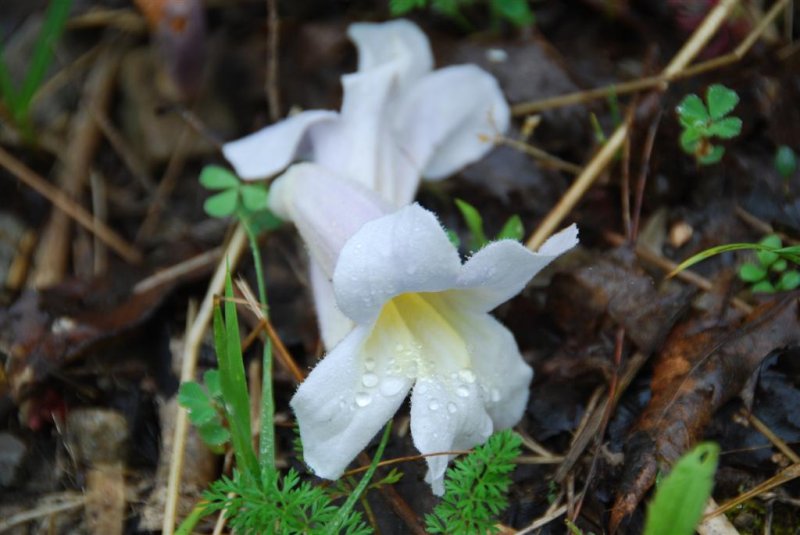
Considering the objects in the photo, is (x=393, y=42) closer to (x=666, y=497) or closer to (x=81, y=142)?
(x=81, y=142)

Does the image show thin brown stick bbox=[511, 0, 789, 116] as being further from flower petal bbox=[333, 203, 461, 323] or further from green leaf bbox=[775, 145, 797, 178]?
flower petal bbox=[333, 203, 461, 323]

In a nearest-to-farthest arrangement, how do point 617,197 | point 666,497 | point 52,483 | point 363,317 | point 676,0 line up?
point 666,497, point 363,317, point 52,483, point 617,197, point 676,0

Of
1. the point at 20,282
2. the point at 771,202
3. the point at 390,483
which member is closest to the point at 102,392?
the point at 20,282

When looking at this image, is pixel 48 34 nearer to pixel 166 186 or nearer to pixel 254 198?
pixel 166 186

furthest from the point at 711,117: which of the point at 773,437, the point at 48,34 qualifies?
the point at 48,34

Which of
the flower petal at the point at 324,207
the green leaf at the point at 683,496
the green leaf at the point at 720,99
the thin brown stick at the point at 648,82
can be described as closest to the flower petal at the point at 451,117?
the thin brown stick at the point at 648,82

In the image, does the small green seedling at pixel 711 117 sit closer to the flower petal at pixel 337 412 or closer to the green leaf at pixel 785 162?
the green leaf at pixel 785 162
